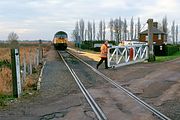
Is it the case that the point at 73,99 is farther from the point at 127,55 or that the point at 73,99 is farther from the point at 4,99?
the point at 127,55

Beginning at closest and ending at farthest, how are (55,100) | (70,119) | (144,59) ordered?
(70,119) → (55,100) → (144,59)

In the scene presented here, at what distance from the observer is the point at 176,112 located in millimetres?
9258

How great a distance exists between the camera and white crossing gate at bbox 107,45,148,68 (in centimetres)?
2327

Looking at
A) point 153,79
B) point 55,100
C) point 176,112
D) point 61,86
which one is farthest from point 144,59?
point 176,112

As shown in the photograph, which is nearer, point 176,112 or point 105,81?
point 176,112

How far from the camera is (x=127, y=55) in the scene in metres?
24.7

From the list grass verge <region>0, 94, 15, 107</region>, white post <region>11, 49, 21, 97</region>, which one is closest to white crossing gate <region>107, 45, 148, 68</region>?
white post <region>11, 49, 21, 97</region>

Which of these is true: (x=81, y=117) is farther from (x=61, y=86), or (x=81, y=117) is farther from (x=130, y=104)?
(x=61, y=86)

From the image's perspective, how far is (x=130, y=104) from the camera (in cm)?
1038

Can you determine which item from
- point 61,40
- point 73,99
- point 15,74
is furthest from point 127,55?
point 61,40

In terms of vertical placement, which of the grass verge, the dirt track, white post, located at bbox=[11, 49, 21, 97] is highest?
white post, located at bbox=[11, 49, 21, 97]

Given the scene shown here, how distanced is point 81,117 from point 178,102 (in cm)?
346

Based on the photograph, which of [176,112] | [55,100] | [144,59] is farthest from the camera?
[144,59]

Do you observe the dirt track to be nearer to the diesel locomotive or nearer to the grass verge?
the grass verge
